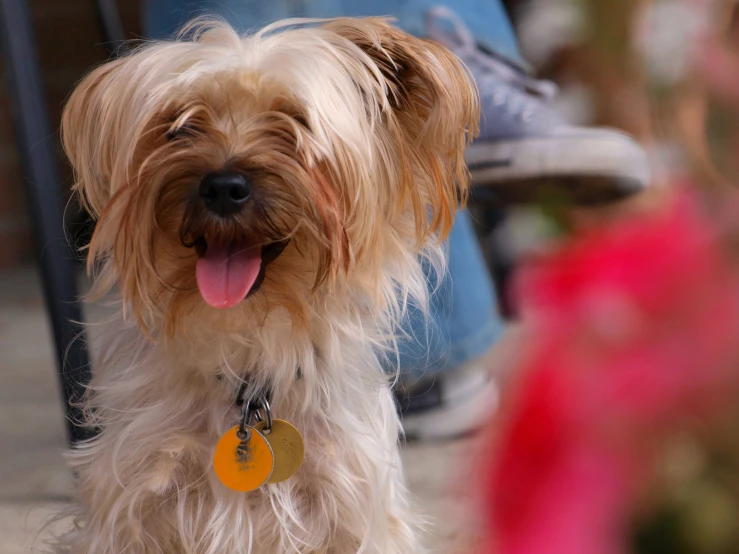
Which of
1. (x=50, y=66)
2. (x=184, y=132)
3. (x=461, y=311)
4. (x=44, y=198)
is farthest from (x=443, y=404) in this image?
(x=50, y=66)

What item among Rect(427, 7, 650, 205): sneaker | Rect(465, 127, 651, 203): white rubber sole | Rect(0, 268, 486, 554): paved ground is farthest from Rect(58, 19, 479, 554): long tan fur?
Rect(427, 7, 650, 205): sneaker

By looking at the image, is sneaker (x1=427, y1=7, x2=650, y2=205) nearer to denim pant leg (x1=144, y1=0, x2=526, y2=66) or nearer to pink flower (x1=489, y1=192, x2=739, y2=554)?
denim pant leg (x1=144, y1=0, x2=526, y2=66)

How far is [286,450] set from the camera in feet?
5.32

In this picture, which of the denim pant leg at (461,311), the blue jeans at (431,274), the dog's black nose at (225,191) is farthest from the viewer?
the denim pant leg at (461,311)

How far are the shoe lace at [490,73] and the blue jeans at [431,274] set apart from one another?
5 centimetres

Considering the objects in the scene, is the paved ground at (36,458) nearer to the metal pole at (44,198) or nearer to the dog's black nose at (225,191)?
the metal pole at (44,198)

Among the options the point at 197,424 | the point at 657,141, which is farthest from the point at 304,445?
the point at 657,141

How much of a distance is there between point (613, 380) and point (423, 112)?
1.38 meters

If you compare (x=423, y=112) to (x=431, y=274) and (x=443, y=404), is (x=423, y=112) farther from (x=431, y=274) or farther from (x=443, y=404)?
(x=443, y=404)

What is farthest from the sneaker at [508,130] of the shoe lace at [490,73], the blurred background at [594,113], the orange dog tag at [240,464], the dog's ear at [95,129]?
the orange dog tag at [240,464]

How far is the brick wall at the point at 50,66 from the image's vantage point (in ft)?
15.6

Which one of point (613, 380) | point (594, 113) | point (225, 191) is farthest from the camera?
point (225, 191)

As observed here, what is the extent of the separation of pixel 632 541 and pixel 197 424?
139 centimetres

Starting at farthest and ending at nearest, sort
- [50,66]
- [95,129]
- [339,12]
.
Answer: [50,66], [339,12], [95,129]
